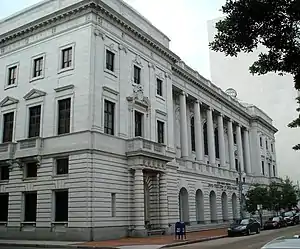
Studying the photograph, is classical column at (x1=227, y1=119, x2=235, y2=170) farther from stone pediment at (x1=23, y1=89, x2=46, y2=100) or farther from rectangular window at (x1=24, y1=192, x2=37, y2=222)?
rectangular window at (x1=24, y1=192, x2=37, y2=222)

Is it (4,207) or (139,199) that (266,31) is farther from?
(4,207)

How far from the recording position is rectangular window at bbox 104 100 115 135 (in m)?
34.2

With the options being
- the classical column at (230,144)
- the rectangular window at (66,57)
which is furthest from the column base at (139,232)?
the classical column at (230,144)

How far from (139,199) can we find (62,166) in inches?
272

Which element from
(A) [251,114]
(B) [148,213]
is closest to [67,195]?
(B) [148,213]

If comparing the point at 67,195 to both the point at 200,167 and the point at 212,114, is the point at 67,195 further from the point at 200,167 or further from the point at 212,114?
the point at 212,114

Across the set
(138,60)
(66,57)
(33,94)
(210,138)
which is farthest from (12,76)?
(210,138)

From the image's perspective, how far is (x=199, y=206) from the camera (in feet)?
165

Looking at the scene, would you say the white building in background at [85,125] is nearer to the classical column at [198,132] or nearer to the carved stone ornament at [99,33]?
the carved stone ornament at [99,33]

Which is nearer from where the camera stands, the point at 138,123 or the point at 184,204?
the point at 138,123

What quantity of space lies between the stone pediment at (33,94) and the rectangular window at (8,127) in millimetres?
2601

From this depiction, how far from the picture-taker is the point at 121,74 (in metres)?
36.8

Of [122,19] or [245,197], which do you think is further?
[245,197]

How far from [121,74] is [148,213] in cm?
1290
